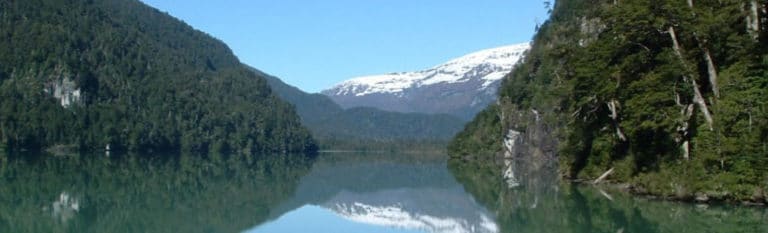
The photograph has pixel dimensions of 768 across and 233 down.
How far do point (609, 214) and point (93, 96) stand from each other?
485ft

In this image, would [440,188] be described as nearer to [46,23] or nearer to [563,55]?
[563,55]

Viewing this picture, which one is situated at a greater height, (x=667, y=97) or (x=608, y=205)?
(x=667, y=97)

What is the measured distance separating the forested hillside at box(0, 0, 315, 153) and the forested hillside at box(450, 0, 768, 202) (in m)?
109

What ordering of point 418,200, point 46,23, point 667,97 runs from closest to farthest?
point 667,97
point 418,200
point 46,23

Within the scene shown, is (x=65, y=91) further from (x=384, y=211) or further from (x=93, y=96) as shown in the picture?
(x=384, y=211)

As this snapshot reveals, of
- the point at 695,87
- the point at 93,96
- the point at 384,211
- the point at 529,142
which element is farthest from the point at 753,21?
the point at 93,96

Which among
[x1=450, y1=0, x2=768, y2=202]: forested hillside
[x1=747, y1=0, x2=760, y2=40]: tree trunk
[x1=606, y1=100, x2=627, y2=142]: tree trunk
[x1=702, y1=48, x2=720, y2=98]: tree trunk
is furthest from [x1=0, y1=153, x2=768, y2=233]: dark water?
[x1=747, y1=0, x2=760, y2=40]: tree trunk

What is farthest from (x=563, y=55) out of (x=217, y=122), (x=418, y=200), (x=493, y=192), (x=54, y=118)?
(x=217, y=122)

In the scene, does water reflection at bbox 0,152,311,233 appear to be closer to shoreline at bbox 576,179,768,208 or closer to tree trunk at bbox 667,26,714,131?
shoreline at bbox 576,179,768,208

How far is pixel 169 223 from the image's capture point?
26.9 meters

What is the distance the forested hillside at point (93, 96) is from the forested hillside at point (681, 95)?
10904 centimetres

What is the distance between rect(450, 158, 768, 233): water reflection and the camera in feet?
81.4

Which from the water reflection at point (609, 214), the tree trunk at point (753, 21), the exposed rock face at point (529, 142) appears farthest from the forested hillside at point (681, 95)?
the exposed rock face at point (529, 142)

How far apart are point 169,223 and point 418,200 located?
18.7 m
